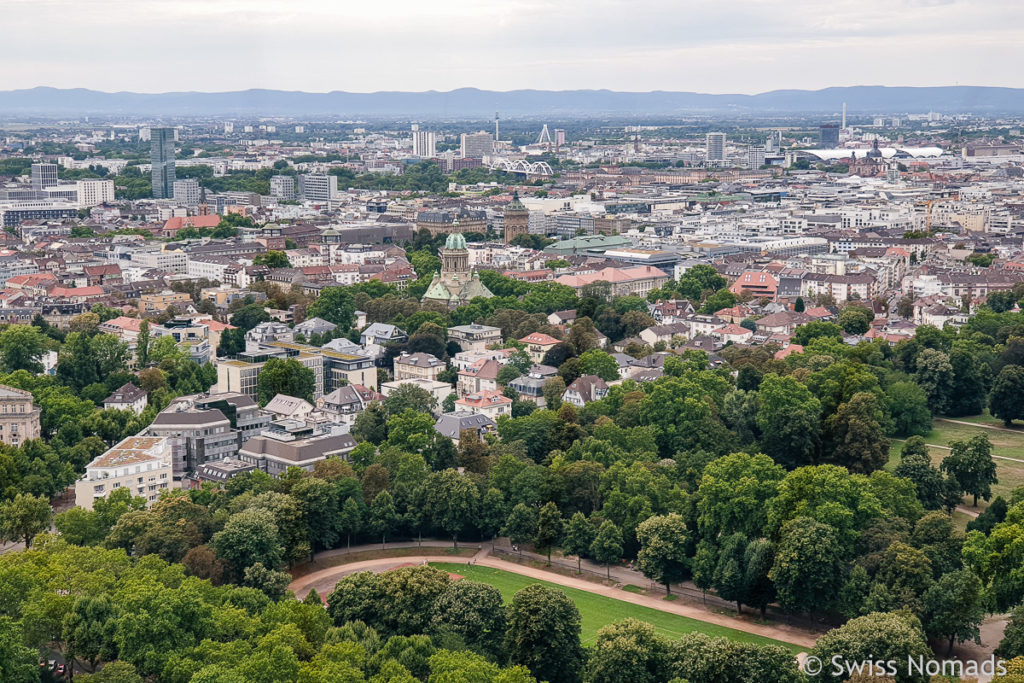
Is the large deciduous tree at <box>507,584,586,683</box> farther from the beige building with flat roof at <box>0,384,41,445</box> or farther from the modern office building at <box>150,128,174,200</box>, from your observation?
the modern office building at <box>150,128,174,200</box>

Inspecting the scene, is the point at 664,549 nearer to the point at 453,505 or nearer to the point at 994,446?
the point at 453,505

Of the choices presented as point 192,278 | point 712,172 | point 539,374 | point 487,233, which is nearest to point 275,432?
point 539,374

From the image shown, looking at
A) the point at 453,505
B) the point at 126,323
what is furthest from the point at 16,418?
the point at 126,323

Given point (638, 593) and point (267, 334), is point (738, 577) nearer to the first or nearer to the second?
point (638, 593)

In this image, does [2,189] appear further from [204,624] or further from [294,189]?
[204,624]

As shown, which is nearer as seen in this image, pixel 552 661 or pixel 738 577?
pixel 552 661

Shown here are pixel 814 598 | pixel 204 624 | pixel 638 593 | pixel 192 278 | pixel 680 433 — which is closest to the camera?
pixel 204 624

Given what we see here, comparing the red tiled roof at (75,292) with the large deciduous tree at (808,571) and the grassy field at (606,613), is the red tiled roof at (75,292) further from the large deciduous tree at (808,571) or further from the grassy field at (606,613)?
the large deciduous tree at (808,571)

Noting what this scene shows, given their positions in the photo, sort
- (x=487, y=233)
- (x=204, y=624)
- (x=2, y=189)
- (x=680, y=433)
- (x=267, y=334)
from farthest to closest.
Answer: (x=2, y=189) < (x=487, y=233) < (x=267, y=334) < (x=680, y=433) < (x=204, y=624)

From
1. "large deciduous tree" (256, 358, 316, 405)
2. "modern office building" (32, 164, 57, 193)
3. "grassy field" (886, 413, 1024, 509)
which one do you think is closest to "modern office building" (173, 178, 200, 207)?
"modern office building" (32, 164, 57, 193)
